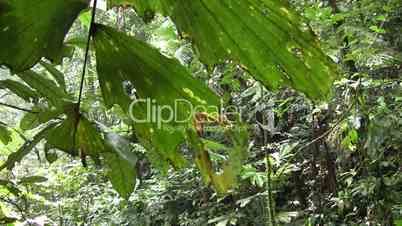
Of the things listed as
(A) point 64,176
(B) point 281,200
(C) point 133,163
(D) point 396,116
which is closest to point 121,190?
(C) point 133,163

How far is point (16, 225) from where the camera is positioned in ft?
2.68

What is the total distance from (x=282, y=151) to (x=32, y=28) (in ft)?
4.77

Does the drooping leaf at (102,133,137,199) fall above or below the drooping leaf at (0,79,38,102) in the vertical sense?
below

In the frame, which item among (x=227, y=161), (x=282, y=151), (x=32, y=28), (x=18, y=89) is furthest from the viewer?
(x=282, y=151)

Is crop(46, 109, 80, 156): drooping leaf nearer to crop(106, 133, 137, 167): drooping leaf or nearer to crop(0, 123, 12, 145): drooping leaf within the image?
crop(106, 133, 137, 167): drooping leaf

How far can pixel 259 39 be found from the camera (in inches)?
12.5

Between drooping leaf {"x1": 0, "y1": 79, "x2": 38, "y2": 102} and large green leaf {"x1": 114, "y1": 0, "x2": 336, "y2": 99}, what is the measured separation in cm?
30

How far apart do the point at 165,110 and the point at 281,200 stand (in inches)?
98.9

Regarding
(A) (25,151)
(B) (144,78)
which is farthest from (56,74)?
(B) (144,78)

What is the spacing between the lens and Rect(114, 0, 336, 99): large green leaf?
0.31 metres

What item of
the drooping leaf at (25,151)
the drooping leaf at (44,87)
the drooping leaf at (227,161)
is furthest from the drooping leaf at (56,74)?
the drooping leaf at (227,161)

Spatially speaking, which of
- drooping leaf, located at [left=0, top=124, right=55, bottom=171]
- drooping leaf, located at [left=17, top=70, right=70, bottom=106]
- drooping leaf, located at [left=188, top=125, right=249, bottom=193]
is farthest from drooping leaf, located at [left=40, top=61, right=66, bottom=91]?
drooping leaf, located at [left=188, top=125, right=249, bottom=193]

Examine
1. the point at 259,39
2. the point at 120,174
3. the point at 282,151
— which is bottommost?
the point at 282,151

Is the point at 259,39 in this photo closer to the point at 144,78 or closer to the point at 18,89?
the point at 144,78
